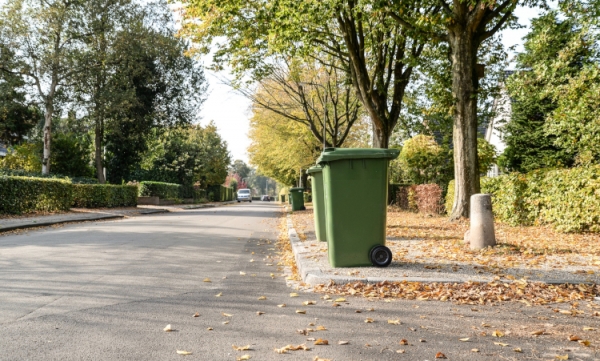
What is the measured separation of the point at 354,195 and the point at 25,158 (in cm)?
3334

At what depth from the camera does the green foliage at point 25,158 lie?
34031mm

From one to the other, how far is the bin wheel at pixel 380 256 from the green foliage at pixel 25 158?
32.0 m

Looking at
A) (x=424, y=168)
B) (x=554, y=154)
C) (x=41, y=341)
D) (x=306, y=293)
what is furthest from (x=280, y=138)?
(x=41, y=341)

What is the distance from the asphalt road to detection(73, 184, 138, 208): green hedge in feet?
57.3

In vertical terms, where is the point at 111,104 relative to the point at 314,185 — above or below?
above

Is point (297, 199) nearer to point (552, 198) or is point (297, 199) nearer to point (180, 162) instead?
point (552, 198)

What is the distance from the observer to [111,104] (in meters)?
28.6

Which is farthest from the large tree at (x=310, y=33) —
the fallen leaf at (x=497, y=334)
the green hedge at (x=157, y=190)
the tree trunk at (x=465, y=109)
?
the green hedge at (x=157, y=190)

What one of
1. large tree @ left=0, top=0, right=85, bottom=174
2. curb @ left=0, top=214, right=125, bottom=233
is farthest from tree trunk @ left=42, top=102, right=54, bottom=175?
curb @ left=0, top=214, right=125, bottom=233

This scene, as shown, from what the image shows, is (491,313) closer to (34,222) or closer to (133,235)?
(133,235)

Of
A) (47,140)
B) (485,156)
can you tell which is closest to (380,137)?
(485,156)

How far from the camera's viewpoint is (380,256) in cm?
731

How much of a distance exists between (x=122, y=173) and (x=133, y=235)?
23.4 m

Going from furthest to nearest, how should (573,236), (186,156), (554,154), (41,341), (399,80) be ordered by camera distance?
(186,156) < (554,154) < (399,80) < (573,236) < (41,341)
